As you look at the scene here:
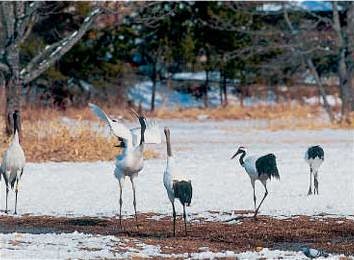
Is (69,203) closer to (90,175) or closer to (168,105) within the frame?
(90,175)

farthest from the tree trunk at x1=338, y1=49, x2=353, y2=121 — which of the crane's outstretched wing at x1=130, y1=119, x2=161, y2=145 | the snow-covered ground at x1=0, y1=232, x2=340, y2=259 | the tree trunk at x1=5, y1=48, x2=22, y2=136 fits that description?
the snow-covered ground at x1=0, y1=232, x2=340, y2=259

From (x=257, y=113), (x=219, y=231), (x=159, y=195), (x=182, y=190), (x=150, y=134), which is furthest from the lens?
(x=257, y=113)

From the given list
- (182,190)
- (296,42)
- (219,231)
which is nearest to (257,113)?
(296,42)

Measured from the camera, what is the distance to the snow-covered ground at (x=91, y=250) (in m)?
8.34

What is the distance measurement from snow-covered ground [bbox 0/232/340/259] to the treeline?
23.3 m

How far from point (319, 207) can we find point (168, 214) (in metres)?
2.09

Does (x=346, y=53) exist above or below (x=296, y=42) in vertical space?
below

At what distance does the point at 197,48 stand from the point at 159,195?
2996 cm

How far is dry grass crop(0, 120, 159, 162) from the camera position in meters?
19.5

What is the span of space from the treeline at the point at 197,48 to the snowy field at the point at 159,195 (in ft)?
40.0

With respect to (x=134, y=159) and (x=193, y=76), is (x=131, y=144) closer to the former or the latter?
(x=134, y=159)

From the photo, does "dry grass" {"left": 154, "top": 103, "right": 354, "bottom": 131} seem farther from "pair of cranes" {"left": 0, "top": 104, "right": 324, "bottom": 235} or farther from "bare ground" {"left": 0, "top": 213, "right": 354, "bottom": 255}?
"bare ground" {"left": 0, "top": 213, "right": 354, "bottom": 255}

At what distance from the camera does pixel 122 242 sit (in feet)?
30.3

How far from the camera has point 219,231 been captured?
33.9ft
